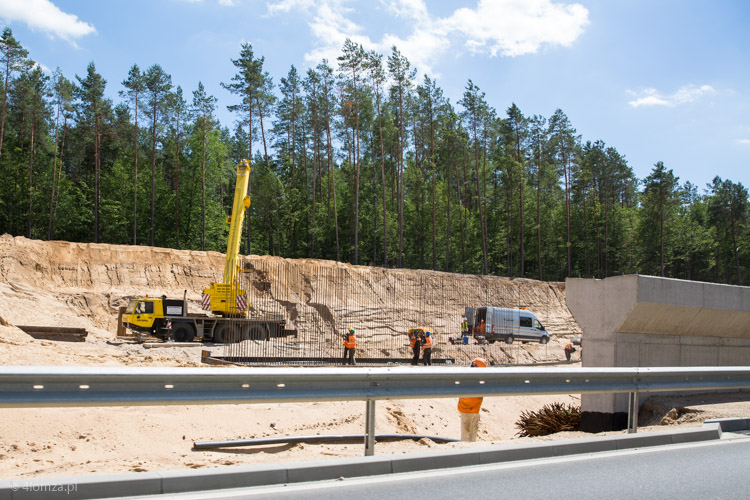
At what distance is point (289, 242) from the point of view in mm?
54812

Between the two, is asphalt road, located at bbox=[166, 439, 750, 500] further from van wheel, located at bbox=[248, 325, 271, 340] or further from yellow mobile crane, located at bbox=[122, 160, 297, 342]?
van wheel, located at bbox=[248, 325, 271, 340]

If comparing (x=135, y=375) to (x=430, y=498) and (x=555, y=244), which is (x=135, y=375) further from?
(x=555, y=244)

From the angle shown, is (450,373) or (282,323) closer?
(450,373)

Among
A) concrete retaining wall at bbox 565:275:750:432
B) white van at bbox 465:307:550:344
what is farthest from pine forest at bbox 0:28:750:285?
concrete retaining wall at bbox 565:275:750:432

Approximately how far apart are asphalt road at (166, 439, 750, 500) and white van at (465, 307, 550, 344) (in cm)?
2791

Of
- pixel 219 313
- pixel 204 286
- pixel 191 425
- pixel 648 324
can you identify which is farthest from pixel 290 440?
pixel 204 286

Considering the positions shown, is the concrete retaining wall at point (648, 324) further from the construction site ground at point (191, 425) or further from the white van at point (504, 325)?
the white van at point (504, 325)

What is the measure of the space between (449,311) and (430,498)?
3797cm

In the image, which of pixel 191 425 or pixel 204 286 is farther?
pixel 204 286

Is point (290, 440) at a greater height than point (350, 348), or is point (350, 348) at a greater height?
point (290, 440)

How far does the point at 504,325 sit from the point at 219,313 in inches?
652

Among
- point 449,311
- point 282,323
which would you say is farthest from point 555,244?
point 282,323

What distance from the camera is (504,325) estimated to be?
35562 mm

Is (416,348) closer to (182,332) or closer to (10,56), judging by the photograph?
(182,332)
